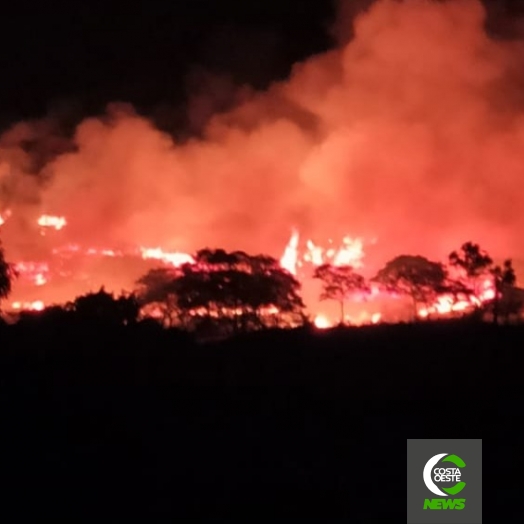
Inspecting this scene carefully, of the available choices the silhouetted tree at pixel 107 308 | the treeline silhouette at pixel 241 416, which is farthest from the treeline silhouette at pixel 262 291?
the treeline silhouette at pixel 241 416

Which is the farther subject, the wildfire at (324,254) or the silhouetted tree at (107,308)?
the wildfire at (324,254)

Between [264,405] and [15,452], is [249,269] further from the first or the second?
[15,452]

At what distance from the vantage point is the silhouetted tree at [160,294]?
3382 centimetres

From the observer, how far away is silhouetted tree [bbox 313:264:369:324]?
40.1 metres

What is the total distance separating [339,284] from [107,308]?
51.6 feet

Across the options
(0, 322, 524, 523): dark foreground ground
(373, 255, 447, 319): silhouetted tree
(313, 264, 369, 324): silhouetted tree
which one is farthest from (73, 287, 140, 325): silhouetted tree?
(313, 264, 369, 324): silhouetted tree

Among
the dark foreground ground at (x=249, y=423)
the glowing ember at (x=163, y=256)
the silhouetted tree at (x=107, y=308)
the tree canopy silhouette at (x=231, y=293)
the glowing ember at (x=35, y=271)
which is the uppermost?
the glowing ember at (x=163, y=256)

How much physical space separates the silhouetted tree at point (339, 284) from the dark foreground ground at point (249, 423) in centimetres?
2101

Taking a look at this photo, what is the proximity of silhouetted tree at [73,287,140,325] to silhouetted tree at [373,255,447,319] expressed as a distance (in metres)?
13.4

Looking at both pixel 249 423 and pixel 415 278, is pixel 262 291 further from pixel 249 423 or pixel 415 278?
pixel 249 423

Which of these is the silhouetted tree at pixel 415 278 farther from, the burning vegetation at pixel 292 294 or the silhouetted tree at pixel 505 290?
the silhouetted tree at pixel 505 290

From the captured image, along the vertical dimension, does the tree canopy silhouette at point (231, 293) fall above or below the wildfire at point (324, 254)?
below

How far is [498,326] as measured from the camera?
20172 mm

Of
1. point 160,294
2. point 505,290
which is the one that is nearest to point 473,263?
point 505,290
